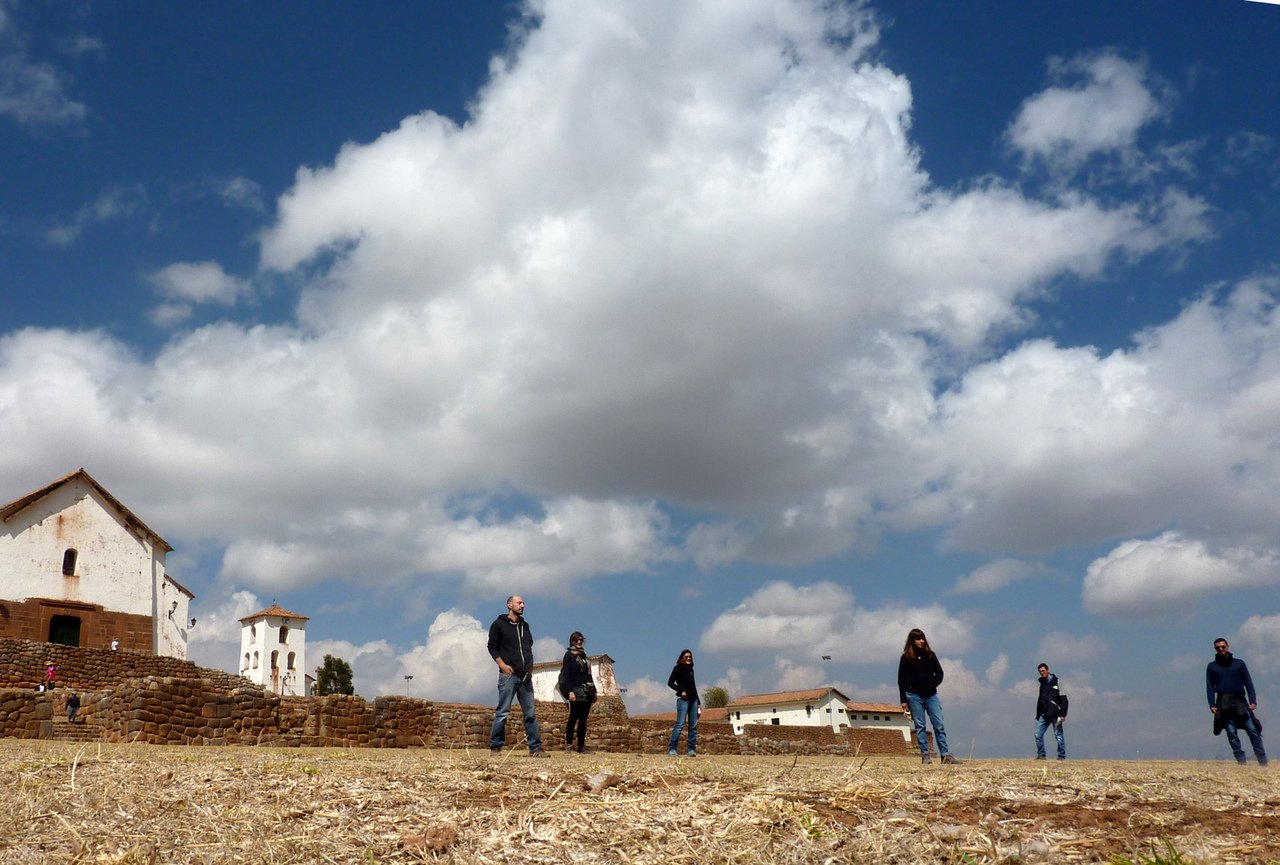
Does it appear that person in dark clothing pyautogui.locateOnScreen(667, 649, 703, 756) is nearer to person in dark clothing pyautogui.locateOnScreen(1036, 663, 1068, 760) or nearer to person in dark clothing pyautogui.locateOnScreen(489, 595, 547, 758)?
person in dark clothing pyautogui.locateOnScreen(489, 595, 547, 758)

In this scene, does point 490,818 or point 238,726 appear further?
point 238,726

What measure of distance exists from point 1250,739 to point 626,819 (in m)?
13.2

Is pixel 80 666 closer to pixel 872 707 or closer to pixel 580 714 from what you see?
pixel 580 714

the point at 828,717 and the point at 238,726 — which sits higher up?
the point at 238,726

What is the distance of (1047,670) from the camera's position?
16812mm

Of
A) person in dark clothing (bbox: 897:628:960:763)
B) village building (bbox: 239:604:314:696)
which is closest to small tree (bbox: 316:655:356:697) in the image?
village building (bbox: 239:604:314:696)

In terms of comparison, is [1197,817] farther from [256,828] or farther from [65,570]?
[65,570]

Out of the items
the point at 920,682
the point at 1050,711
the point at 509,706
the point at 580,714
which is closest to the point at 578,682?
the point at 580,714

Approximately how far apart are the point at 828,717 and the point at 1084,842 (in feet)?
247

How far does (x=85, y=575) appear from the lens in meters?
40.5

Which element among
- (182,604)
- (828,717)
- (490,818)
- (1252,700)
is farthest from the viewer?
(828,717)

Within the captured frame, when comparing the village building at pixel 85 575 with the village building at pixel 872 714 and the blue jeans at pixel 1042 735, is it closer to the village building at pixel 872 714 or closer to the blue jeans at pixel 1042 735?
the blue jeans at pixel 1042 735

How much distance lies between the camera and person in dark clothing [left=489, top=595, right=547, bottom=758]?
1145cm

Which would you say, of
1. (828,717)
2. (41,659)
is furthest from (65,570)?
(828,717)
